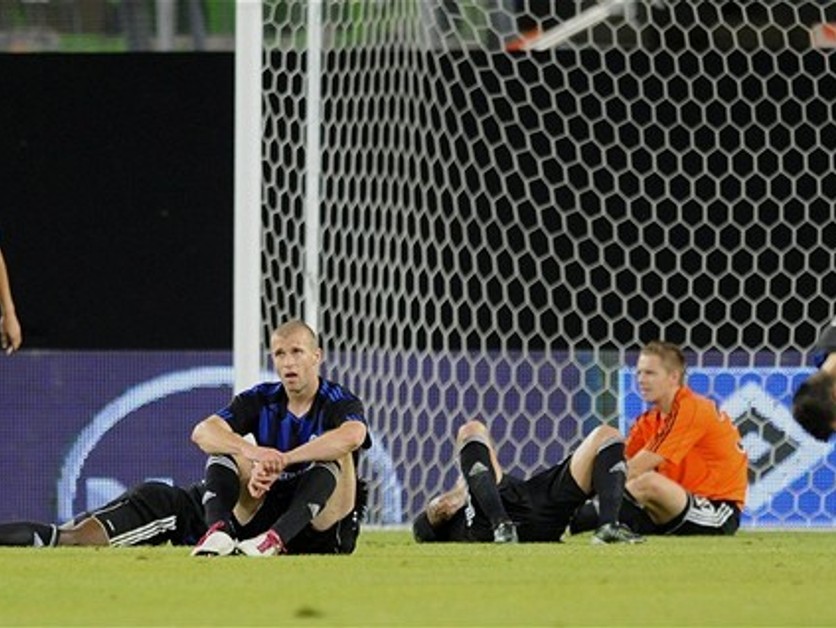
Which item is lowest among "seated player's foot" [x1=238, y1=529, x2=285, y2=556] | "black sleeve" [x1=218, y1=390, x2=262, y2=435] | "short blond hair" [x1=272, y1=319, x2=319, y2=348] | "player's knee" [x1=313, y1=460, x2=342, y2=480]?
"seated player's foot" [x1=238, y1=529, x2=285, y2=556]

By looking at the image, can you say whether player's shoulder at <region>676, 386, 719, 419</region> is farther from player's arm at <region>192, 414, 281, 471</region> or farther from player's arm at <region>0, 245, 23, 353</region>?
player's arm at <region>0, 245, 23, 353</region>

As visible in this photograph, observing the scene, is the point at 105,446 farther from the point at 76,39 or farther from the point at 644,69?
the point at 644,69

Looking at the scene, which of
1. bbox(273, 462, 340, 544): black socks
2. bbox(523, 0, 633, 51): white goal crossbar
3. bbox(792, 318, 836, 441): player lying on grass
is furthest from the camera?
bbox(523, 0, 633, 51): white goal crossbar

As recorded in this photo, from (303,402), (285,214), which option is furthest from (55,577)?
(285,214)

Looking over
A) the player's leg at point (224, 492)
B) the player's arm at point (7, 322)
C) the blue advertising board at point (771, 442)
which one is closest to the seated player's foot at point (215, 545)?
the player's leg at point (224, 492)

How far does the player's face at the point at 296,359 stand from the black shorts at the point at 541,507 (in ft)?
4.94

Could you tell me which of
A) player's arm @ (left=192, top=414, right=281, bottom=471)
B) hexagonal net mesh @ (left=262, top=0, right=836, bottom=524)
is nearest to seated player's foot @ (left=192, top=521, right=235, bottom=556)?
player's arm @ (left=192, top=414, right=281, bottom=471)

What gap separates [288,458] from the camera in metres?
8.62

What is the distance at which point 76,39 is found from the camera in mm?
12117

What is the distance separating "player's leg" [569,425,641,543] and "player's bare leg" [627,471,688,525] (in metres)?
0.55

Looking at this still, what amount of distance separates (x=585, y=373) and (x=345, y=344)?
114cm

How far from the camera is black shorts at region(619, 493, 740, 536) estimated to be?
1070 cm

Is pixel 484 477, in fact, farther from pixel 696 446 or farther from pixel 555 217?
pixel 555 217

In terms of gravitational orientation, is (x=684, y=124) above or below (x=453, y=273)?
above
